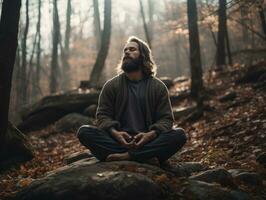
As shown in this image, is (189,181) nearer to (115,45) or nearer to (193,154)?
(193,154)

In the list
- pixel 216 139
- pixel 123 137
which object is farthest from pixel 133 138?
pixel 216 139

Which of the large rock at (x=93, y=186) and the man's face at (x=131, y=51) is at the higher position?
the man's face at (x=131, y=51)

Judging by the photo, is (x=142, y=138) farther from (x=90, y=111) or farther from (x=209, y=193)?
(x=90, y=111)

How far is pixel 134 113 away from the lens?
6203 millimetres

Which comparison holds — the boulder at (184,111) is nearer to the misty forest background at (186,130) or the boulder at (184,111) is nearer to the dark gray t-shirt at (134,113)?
the misty forest background at (186,130)

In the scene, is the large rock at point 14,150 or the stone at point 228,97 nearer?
the large rock at point 14,150

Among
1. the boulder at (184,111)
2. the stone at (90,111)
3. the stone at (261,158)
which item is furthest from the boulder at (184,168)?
the stone at (90,111)

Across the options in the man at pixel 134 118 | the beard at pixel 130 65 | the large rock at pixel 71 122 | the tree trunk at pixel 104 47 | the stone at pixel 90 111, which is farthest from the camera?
the tree trunk at pixel 104 47

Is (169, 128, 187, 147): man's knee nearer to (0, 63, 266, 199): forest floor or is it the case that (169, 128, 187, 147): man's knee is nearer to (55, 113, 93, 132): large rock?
(0, 63, 266, 199): forest floor

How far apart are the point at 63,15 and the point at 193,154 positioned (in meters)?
29.6

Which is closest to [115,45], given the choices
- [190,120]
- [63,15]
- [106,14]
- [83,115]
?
[63,15]

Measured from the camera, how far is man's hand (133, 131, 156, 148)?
575 cm

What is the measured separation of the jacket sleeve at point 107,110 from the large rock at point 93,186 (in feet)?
3.22

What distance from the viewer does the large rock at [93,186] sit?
4.77 metres
